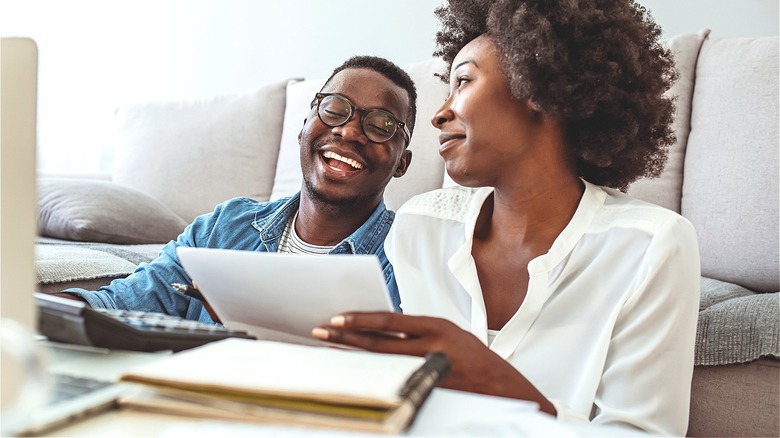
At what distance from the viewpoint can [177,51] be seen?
3230 mm

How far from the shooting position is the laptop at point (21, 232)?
0.44 meters

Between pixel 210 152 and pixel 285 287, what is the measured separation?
1.95m

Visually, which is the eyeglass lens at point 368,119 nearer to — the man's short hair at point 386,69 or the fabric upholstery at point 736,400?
the man's short hair at point 386,69

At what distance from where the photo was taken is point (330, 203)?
1.43 meters

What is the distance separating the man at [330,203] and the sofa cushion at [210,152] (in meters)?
0.98

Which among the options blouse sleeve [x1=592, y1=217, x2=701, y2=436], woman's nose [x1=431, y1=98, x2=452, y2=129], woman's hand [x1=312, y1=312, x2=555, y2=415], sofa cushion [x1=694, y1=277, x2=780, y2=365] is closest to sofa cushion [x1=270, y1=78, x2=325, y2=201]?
woman's nose [x1=431, y1=98, x2=452, y2=129]

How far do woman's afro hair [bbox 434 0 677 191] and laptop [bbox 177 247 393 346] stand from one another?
561mm

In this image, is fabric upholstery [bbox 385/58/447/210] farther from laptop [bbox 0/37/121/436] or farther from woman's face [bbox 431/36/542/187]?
laptop [bbox 0/37/121/436]

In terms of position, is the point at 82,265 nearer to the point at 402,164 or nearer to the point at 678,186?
the point at 402,164

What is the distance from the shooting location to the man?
1378 mm

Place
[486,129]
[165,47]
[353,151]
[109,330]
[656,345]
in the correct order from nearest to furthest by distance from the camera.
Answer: [109,330], [656,345], [486,129], [353,151], [165,47]

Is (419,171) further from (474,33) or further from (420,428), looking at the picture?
(420,428)

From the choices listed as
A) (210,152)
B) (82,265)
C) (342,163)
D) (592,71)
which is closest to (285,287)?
(592,71)

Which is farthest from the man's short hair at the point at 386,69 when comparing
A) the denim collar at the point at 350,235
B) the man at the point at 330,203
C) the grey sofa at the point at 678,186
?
the grey sofa at the point at 678,186
